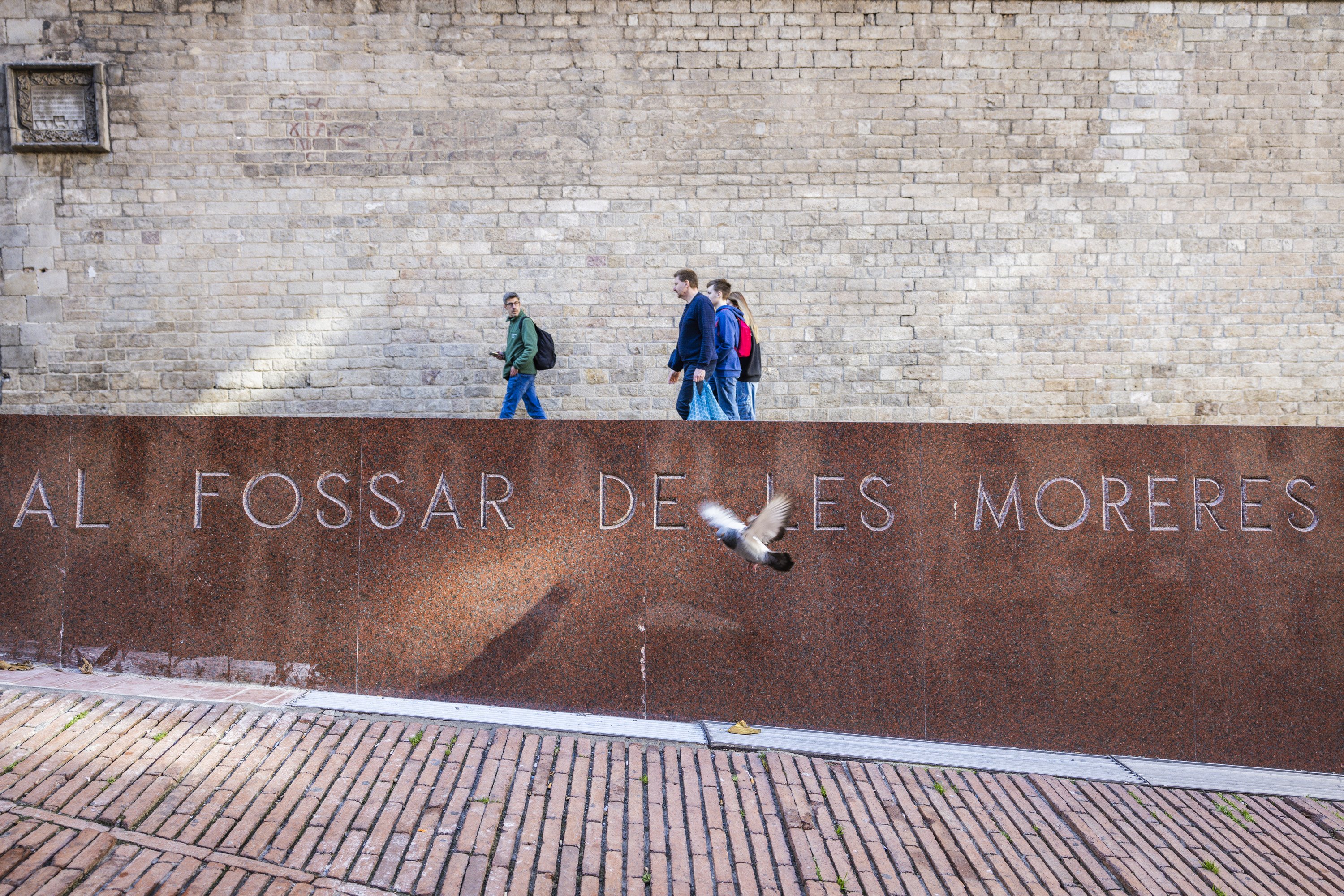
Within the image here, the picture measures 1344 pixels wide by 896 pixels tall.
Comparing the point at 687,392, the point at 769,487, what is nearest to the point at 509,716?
the point at 769,487

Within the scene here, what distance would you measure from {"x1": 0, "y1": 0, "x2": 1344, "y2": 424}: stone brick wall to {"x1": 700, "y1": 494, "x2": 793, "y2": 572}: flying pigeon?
190 inches

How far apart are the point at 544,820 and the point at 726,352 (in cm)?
419

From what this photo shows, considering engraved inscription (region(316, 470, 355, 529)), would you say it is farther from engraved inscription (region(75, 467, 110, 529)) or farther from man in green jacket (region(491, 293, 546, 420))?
man in green jacket (region(491, 293, 546, 420))

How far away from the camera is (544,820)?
3.73 m

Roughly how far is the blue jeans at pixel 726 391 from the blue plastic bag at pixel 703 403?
277 millimetres

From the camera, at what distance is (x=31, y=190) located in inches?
386

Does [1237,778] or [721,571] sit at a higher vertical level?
[721,571]

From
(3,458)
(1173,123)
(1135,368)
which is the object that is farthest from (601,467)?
(1173,123)

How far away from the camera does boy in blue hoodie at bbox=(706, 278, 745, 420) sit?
695cm

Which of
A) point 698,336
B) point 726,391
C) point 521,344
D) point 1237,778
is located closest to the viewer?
point 1237,778

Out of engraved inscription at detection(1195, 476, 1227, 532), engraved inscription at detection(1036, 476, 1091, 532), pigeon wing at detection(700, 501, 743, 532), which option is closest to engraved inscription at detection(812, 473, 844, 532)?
pigeon wing at detection(700, 501, 743, 532)

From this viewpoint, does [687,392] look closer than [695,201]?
Yes

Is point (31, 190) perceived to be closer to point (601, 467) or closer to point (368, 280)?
point (368, 280)

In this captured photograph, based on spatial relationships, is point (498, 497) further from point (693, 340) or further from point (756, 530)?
point (693, 340)
